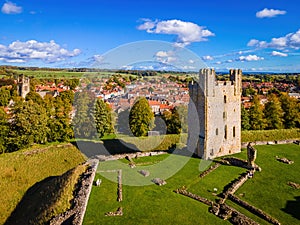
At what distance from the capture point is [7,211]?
21.5m

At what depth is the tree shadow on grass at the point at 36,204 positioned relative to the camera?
1844 centimetres

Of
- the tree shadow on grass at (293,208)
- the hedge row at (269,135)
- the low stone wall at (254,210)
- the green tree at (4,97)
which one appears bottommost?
the tree shadow on grass at (293,208)

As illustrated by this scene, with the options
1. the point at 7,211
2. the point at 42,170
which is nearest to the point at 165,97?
the point at 42,170

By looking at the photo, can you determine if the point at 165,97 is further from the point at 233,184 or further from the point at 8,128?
the point at 233,184

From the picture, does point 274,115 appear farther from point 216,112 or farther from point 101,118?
point 101,118

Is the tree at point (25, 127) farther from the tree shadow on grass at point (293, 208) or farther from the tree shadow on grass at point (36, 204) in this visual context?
the tree shadow on grass at point (293, 208)

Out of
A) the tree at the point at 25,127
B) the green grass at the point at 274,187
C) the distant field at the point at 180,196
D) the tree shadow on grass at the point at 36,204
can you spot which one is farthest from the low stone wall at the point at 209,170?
the tree at the point at 25,127

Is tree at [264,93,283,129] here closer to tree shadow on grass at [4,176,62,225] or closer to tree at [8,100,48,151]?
tree at [8,100,48,151]

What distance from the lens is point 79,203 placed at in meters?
17.3

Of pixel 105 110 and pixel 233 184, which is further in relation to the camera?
pixel 105 110

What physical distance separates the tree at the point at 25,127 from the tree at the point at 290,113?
128 ft

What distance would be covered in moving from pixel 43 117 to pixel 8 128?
455 cm

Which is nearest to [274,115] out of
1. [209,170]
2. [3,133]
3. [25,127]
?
[209,170]

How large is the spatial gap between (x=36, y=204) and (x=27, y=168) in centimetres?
686
